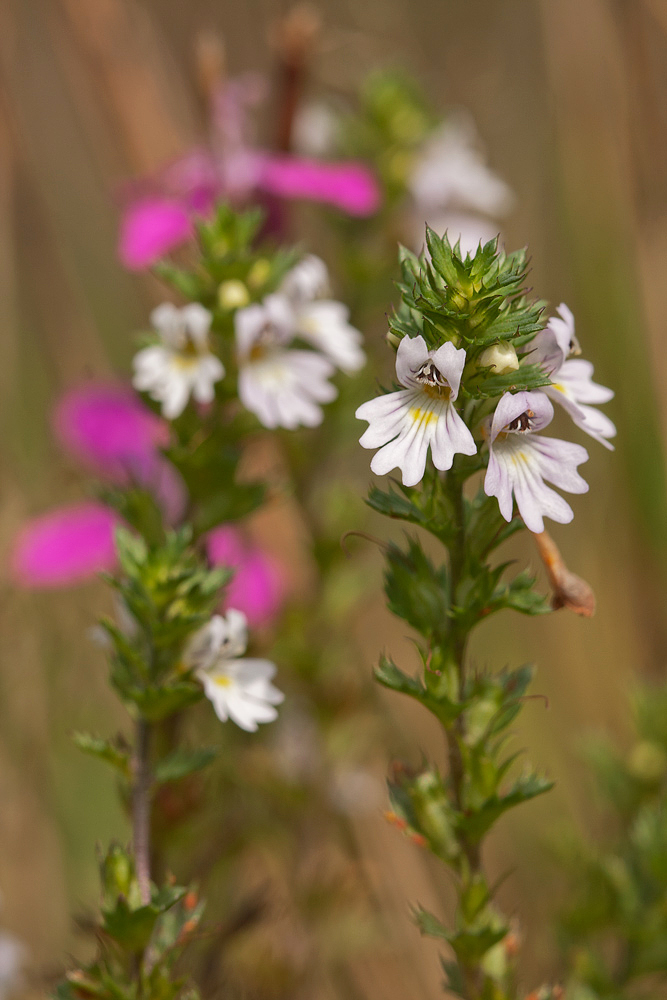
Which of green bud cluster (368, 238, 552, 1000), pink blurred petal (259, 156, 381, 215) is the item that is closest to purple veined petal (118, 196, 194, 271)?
pink blurred petal (259, 156, 381, 215)

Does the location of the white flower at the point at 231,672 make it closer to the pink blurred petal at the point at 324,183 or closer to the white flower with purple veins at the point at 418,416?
the white flower with purple veins at the point at 418,416

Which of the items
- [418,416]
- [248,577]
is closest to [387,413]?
[418,416]

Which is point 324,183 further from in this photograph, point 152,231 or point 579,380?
point 579,380

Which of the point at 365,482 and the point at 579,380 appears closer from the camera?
the point at 579,380

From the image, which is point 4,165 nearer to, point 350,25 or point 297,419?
point 297,419

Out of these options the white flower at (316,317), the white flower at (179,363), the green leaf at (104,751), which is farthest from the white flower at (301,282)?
the green leaf at (104,751)

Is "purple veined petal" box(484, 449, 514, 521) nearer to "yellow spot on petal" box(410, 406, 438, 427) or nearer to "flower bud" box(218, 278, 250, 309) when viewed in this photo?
"yellow spot on petal" box(410, 406, 438, 427)
